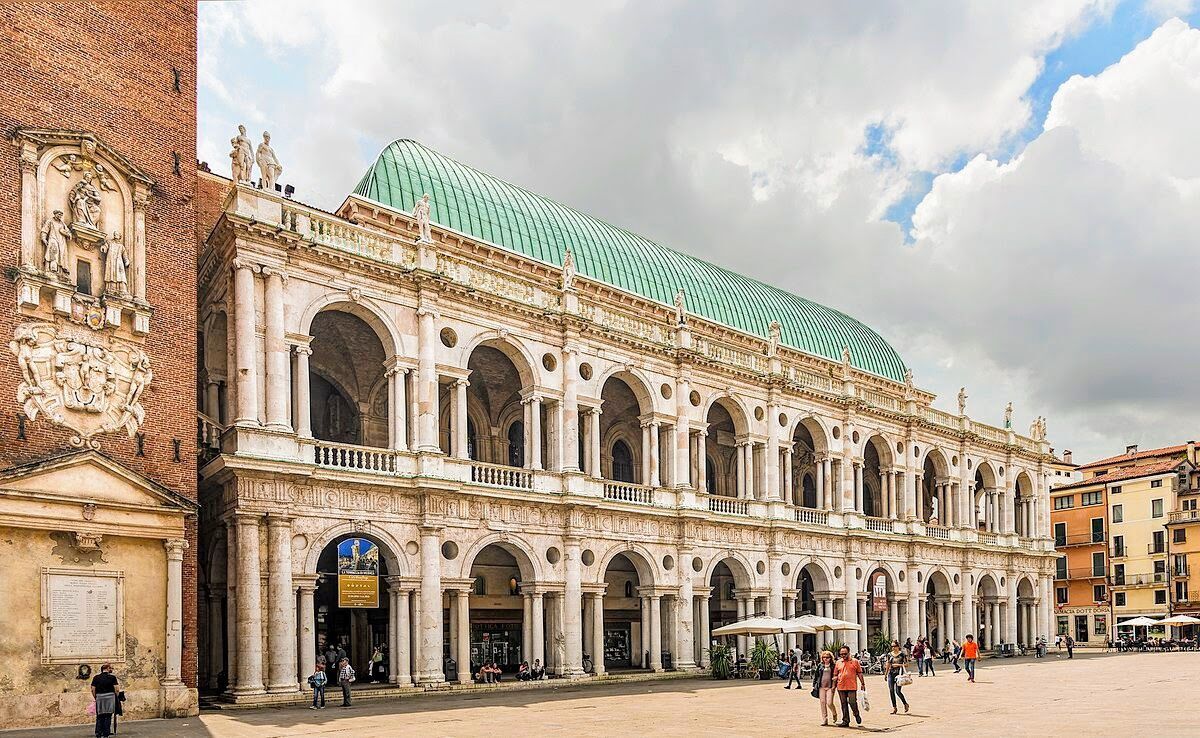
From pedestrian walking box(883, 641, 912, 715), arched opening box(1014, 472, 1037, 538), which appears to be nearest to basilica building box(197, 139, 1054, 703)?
arched opening box(1014, 472, 1037, 538)

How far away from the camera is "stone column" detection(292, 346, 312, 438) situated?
3147 centimetres

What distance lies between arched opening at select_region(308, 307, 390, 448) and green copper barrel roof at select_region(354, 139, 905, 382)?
670 cm

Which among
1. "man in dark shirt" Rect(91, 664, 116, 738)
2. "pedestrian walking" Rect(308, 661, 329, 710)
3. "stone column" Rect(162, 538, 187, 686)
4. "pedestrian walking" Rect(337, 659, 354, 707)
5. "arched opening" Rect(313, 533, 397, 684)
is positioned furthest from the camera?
"arched opening" Rect(313, 533, 397, 684)

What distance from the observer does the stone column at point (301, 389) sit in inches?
1239

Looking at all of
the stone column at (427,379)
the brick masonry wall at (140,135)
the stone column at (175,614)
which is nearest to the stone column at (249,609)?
the brick masonry wall at (140,135)

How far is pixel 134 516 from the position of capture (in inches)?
981

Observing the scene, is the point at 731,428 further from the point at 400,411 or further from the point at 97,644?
the point at 97,644

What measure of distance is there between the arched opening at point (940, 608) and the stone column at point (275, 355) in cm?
3850

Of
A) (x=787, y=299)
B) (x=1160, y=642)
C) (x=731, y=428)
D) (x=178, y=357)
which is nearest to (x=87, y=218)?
(x=178, y=357)

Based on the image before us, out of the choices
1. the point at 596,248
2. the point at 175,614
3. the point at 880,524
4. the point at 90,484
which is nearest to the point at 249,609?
the point at 175,614

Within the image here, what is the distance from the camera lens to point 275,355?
30.9 meters

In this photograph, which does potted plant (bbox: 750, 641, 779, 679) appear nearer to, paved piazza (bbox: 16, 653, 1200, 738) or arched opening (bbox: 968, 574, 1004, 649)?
paved piazza (bbox: 16, 653, 1200, 738)

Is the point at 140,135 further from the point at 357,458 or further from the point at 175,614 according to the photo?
the point at 175,614

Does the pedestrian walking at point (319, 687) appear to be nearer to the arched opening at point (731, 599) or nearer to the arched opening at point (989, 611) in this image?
the arched opening at point (731, 599)
